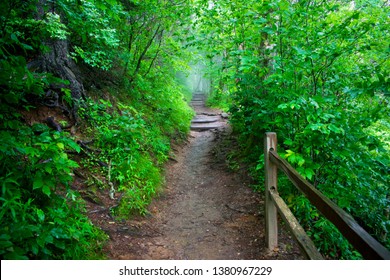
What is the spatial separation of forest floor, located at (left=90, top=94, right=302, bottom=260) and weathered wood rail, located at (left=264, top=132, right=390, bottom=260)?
591mm

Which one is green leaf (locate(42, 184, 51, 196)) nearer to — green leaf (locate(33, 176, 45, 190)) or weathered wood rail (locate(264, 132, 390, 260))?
green leaf (locate(33, 176, 45, 190))

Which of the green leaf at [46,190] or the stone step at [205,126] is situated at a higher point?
the green leaf at [46,190]

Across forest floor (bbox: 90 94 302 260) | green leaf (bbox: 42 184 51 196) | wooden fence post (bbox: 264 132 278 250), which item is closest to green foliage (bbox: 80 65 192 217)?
forest floor (bbox: 90 94 302 260)

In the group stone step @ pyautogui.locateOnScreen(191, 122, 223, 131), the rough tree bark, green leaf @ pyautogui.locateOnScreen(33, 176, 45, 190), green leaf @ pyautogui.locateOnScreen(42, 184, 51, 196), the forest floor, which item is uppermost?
the rough tree bark

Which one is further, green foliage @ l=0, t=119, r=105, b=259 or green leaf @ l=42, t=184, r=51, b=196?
green leaf @ l=42, t=184, r=51, b=196

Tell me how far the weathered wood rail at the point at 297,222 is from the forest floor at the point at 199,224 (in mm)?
591

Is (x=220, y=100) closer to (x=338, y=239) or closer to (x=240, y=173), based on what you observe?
(x=240, y=173)

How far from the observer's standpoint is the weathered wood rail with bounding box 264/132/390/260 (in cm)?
160

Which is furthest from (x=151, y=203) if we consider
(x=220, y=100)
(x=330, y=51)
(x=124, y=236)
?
(x=220, y=100)

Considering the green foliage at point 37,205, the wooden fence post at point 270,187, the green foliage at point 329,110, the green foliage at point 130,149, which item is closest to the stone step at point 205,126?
the green foliage at point 130,149

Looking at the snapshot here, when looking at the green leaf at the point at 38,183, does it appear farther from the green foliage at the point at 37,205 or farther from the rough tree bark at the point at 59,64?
the rough tree bark at the point at 59,64

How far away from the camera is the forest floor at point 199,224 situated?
4184mm

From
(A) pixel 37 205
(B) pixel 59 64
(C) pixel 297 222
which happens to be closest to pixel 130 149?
(B) pixel 59 64

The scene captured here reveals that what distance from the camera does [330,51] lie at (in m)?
4.09
